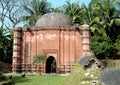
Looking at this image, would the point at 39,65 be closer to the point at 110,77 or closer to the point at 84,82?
the point at 84,82

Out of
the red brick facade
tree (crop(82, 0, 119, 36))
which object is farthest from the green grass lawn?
tree (crop(82, 0, 119, 36))

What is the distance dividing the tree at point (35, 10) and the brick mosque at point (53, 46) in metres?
12.0

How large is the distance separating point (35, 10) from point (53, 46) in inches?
606

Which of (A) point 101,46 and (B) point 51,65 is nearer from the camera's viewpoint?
(B) point 51,65

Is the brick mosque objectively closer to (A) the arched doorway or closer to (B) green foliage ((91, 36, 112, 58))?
(A) the arched doorway

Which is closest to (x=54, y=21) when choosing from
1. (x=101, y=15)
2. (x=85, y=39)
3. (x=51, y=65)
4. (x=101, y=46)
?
(x=85, y=39)

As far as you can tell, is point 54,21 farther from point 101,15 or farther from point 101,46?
point 101,15

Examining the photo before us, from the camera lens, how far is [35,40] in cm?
2912

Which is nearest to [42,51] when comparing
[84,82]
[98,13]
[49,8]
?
[98,13]

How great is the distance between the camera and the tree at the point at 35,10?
41.3 m

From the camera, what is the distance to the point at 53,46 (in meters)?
28.5

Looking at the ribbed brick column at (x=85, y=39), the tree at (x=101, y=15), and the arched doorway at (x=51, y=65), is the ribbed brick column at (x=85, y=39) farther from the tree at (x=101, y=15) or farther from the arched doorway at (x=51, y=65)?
the tree at (x=101, y=15)

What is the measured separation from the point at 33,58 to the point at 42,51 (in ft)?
4.10

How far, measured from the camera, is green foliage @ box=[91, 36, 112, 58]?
33781 millimetres
